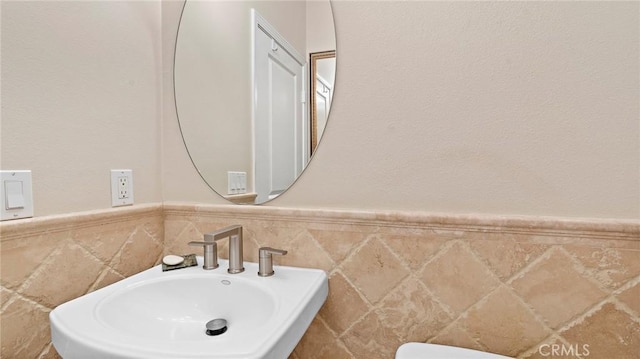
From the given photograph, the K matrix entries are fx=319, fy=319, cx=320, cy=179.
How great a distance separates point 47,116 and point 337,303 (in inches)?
35.6

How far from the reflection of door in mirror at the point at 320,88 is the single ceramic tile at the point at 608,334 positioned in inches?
32.1

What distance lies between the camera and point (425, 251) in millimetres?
862

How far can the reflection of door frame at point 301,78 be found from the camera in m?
0.98

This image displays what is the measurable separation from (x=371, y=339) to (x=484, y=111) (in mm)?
697

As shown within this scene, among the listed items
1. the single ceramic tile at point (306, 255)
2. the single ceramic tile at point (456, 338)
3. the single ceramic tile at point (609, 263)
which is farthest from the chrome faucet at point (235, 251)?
the single ceramic tile at point (609, 263)

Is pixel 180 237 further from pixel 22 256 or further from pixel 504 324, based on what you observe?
pixel 504 324

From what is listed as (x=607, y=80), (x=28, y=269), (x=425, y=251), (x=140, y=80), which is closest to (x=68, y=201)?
(x=28, y=269)

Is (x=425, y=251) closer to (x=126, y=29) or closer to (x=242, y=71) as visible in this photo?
(x=242, y=71)

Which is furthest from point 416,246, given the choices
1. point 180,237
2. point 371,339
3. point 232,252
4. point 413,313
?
point 180,237

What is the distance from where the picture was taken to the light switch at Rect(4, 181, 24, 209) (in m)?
0.70

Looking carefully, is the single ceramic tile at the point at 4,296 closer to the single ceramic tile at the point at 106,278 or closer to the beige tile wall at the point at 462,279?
the single ceramic tile at the point at 106,278

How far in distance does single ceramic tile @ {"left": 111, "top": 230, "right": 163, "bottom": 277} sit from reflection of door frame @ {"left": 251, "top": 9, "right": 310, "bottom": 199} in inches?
16.0

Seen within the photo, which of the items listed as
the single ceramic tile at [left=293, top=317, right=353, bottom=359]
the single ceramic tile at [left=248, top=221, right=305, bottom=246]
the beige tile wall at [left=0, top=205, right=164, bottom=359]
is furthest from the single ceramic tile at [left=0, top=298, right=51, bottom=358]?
the single ceramic tile at [left=293, top=317, right=353, bottom=359]

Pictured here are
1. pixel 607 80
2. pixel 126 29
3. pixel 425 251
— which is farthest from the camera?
pixel 126 29
